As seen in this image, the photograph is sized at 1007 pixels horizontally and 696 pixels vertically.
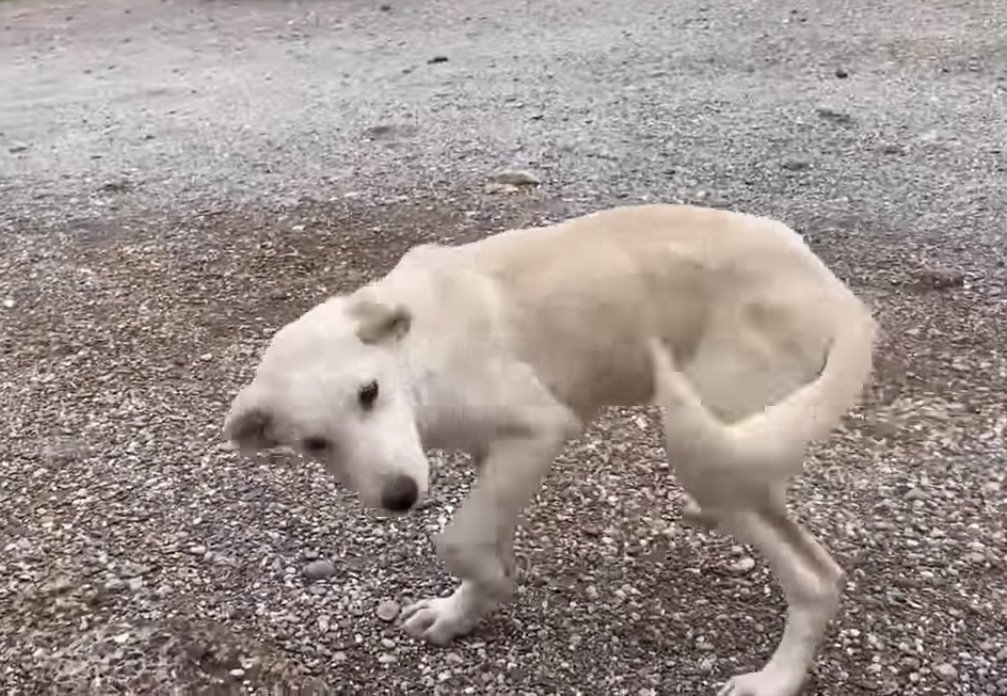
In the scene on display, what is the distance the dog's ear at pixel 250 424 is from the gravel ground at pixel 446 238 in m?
0.58

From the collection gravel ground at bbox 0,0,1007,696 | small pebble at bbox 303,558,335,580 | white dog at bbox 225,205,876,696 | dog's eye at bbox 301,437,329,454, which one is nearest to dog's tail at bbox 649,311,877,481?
white dog at bbox 225,205,876,696

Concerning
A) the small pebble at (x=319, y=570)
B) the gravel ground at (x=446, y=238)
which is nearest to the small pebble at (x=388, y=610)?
the gravel ground at (x=446, y=238)

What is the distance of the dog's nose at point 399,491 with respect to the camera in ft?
5.68

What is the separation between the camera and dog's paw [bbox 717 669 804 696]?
210 centimetres

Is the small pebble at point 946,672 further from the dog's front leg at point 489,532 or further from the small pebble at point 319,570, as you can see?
the small pebble at point 319,570

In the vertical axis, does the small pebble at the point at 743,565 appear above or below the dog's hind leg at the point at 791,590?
below

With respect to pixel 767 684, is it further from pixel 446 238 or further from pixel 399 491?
pixel 446 238

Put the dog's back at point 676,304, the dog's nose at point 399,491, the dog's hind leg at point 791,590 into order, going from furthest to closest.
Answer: the dog's hind leg at point 791,590 → the dog's back at point 676,304 → the dog's nose at point 399,491

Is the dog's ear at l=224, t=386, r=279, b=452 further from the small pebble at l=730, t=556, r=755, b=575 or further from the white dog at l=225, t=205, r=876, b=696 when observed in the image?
the small pebble at l=730, t=556, r=755, b=575

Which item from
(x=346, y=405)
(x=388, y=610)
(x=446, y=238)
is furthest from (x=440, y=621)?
(x=446, y=238)

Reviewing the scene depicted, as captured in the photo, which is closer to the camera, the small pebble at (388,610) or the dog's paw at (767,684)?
the dog's paw at (767,684)

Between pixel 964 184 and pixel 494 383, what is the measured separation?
2.82 meters

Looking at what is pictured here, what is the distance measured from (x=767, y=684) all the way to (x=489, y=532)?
20.6 inches

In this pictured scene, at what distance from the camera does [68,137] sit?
17.5ft
